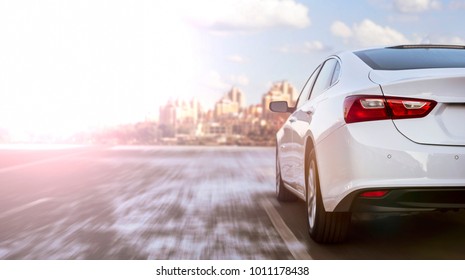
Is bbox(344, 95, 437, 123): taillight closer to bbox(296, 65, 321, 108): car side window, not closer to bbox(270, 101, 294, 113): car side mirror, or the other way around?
bbox(296, 65, 321, 108): car side window

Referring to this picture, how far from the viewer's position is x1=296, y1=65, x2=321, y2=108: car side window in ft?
26.9

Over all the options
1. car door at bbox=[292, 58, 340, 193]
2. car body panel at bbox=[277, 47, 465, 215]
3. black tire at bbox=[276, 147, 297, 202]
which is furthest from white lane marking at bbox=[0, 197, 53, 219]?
car body panel at bbox=[277, 47, 465, 215]

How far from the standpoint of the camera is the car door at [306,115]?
7.04 m

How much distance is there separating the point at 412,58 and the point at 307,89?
2178mm

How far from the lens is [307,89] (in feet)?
27.9

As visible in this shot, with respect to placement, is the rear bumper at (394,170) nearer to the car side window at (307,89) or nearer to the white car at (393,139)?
the white car at (393,139)

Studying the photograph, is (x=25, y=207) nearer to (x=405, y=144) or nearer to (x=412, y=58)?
(x=412, y=58)

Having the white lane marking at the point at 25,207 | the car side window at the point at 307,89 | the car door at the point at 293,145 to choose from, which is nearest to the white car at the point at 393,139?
the car door at the point at 293,145

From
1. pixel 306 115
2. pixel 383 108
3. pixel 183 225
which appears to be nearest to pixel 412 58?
pixel 383 108

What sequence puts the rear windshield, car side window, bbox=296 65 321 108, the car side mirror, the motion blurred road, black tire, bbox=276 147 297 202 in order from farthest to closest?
black tire, bbox=276 147 297 202 < the car side mirror < car side window, bbox=296 65 321 108 < the motion blurred road < the rear windshield

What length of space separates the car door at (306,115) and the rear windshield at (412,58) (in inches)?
15.2

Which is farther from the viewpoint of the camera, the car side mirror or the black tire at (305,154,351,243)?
the car side mirror

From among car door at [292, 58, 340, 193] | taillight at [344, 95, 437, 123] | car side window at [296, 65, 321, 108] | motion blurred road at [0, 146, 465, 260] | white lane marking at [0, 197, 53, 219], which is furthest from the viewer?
white lane marking at [0, 197, 53, 219]
